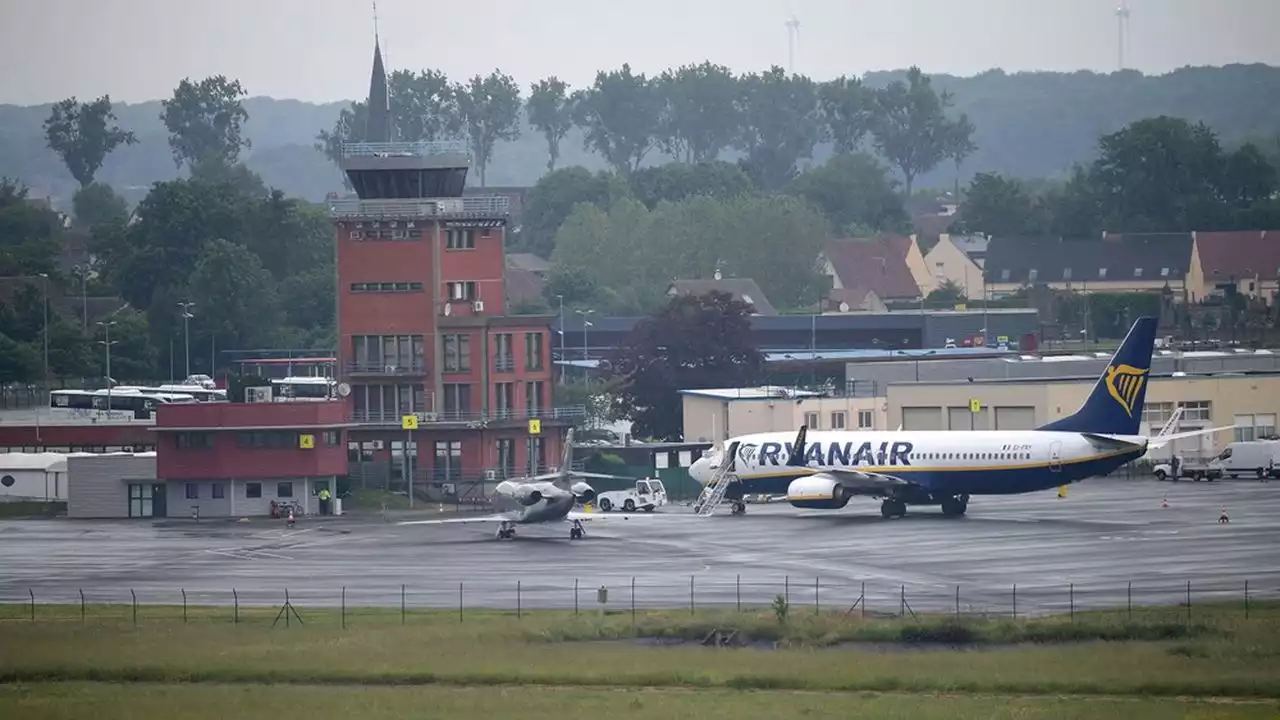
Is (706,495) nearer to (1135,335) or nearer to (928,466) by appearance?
(928,466)

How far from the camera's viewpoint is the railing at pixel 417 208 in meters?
103

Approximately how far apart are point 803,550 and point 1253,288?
388ft

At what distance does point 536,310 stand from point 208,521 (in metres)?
92.4

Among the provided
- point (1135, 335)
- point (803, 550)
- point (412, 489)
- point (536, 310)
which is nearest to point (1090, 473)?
point (1135, 335)

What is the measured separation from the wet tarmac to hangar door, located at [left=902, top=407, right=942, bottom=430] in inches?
553

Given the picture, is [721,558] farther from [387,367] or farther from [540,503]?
[387,367]

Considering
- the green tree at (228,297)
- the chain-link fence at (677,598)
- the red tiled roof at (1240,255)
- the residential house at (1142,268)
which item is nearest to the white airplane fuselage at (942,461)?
the chain-link fence at (677,598)

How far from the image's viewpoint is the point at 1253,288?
594ft

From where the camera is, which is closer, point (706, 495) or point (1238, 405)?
point (706, 495)

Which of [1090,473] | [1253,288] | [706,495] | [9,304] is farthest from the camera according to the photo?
[1253,288]

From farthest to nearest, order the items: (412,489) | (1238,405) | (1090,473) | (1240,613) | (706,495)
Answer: (1238,405) → (412,489) → (706,495) → (1090,473) → (1240,613)

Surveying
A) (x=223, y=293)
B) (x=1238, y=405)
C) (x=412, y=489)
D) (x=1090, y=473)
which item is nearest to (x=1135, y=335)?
(x=1090, y=473)

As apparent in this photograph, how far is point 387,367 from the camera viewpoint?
337 ft

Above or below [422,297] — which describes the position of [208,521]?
below
